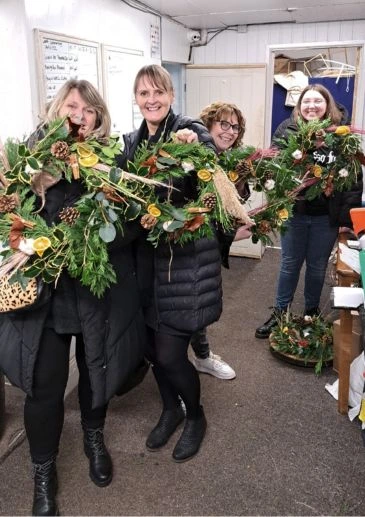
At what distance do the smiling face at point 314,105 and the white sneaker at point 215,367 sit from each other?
4.57 ft

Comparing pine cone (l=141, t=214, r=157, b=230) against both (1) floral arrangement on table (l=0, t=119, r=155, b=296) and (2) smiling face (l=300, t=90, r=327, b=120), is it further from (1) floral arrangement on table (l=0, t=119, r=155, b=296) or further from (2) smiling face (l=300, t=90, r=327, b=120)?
(2) smiling face (l=300, t=90, r=327, b=120)

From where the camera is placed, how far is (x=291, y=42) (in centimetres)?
481

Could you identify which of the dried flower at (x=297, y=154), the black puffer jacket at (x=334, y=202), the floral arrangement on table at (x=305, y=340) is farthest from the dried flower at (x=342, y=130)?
the floral arrangement on table at (x=305, y=340)

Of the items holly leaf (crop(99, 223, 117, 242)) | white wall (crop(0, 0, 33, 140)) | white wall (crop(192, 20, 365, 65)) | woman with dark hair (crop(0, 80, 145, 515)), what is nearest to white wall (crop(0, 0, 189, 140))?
white wall (crop(0, 0, 33, 140))

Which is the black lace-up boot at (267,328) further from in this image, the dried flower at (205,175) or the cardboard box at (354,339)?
the dried flower at (205,175)

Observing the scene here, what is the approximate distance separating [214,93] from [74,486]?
4197mm

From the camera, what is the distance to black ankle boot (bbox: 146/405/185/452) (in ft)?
6.68

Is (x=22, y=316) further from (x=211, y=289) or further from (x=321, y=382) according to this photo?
(x=321, y=382)

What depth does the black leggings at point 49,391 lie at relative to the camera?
5.09 feet

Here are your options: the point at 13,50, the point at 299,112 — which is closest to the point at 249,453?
the point at 299,112

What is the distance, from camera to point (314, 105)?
8.20 ft

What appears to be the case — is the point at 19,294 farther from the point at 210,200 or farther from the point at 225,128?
the point at 225,128

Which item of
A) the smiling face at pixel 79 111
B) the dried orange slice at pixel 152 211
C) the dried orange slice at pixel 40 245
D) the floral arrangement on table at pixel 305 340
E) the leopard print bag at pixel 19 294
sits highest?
the smiling face at pixel 79 111

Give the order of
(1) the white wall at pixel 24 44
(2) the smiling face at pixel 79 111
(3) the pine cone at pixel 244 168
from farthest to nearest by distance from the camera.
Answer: (1) the white wall at pixel 24 44, (3) the pine cone at pixel 244 168, (2) the smiling face at pixel 79 111
